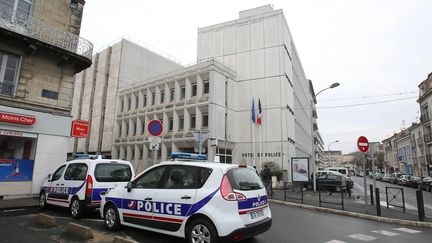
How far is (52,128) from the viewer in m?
13.4

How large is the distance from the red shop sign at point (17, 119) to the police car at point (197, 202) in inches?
337

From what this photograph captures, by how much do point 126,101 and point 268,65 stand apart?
18470mm

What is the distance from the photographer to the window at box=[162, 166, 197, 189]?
5488mm

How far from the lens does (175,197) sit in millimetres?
5457

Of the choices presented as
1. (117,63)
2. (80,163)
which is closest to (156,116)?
(117,63)

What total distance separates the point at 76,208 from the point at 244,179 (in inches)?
220

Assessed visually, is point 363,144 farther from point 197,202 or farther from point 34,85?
point 34,85

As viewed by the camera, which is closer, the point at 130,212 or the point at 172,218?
the point at 172,218

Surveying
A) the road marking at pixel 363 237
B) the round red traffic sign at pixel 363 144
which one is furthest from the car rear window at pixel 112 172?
the round red traffic sign at pixel 363 144

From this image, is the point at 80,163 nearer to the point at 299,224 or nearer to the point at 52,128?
the point at 52,128

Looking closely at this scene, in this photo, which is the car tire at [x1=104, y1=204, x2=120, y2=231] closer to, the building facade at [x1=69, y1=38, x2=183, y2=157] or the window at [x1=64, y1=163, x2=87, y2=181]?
the window at [x1=64, y1=163, x2=87, y2=181]

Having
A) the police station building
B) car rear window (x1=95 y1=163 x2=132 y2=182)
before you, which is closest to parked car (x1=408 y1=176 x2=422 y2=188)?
the police station building

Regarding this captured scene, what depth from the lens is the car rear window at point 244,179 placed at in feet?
17.3

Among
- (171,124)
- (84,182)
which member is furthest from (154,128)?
(171,124)
